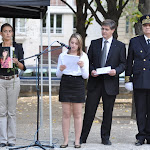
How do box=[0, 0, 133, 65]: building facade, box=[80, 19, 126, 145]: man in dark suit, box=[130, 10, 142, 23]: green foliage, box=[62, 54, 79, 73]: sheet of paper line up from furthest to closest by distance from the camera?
1. box=[0, 0, 133, 65]: building facade
2. box=[130, 10, 142, 23]: green foliage
3. box=[80, 19, 126, 145]: man in dark suit
4. box=[62, 54, 79, 73]: sheet of paper

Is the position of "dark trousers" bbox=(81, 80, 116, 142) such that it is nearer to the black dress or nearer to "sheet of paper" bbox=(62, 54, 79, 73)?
the black dress

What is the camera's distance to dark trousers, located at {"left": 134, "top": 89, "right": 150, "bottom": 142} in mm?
8078

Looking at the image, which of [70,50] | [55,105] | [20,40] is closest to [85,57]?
[70,50]

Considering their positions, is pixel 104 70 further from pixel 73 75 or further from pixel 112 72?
pixel 73 75

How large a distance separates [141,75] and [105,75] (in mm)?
604

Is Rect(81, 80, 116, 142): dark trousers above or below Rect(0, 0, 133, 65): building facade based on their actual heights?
below

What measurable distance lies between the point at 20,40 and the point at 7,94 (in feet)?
130

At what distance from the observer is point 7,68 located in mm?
7656

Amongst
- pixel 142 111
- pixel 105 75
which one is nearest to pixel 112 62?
pixel 105 75

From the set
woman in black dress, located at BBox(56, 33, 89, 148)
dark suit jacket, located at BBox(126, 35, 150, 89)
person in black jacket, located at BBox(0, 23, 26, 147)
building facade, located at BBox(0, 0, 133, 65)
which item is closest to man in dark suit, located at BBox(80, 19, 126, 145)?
dark suit jacket, located at BBox(126, 35, 150, 89)

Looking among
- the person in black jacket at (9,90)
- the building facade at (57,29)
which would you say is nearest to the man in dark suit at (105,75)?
the person in black jacket at (9,90)

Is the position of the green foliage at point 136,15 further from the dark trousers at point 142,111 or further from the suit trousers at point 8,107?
the suit trousers at point 8,107

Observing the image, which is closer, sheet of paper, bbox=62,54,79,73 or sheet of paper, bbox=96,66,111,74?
sheet of paper, bbox=62,54,79,73

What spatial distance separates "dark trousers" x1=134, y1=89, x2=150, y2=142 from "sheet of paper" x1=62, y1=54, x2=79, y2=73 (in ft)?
4.04
